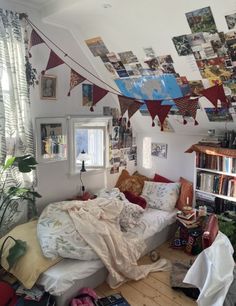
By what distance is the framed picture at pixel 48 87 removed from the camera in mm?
2793

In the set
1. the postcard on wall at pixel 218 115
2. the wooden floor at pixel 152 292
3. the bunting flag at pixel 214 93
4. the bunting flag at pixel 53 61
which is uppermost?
the bunting flag at pixel 53 61

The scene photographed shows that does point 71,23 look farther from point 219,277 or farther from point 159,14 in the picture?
point 219,277

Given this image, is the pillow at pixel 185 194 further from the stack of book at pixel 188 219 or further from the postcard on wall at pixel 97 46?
the postcard on wall at pixel 97 46

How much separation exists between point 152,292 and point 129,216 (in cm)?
74

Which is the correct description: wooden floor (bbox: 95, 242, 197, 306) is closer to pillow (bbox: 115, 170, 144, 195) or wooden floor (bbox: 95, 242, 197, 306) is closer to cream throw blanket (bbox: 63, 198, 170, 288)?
cream throw blanket (bbox: 63, 198, 170, 288)

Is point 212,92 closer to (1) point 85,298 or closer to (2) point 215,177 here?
(2) point 215,177

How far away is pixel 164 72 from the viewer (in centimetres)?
263

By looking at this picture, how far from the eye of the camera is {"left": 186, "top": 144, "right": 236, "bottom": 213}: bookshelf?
113 inches

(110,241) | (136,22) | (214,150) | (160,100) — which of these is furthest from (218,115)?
(110,241)

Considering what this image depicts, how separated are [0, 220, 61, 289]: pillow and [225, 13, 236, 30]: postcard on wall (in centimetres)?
222

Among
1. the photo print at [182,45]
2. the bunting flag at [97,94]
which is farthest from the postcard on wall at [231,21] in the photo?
the bunting flag at [97,94]

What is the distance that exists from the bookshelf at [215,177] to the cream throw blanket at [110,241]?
95cm

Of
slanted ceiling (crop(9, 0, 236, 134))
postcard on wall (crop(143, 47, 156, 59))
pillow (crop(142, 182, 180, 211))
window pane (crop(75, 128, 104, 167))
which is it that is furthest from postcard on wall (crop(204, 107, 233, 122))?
window pane (crop(75, 128, 104, 167))

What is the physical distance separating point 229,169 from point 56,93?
6.76 ft
